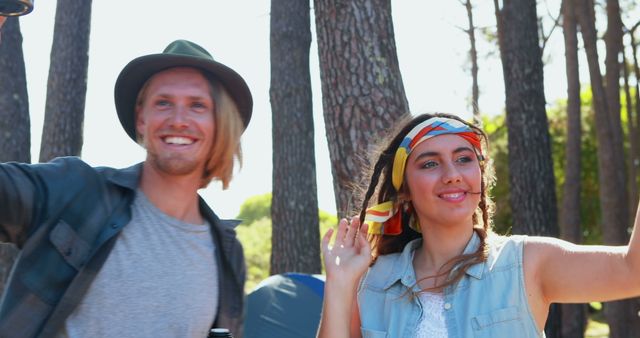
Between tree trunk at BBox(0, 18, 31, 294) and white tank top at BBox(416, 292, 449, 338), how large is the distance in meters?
5.82

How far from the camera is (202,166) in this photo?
9.98 feet

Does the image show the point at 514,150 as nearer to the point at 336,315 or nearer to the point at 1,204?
the point at 336,315

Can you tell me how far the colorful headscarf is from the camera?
3.33 meters

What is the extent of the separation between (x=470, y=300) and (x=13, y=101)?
240 inches

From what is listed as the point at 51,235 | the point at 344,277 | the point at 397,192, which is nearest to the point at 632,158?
the point at 397,192

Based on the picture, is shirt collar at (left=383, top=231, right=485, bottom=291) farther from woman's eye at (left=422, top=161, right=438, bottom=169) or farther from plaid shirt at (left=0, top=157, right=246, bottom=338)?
plaid shirt at (left=0, top=157, right=246, bottom=338)

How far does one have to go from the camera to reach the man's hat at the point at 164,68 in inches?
119

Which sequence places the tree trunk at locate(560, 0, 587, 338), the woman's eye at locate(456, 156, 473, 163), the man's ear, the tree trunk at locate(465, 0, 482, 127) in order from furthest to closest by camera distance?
1. the tree trunk at locate(465, 0, 482, 127)
2. the tree trunk at locate(560, 0, 587, 338)
3. the woman's eye at locate(456, 156, 473, 163)
4. the man's ear

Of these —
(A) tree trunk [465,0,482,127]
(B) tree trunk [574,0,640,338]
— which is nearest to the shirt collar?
(B) tree trunk [574,0,640,338]

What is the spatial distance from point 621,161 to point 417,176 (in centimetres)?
1125

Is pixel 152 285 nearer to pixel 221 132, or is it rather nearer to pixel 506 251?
pixel 221 132

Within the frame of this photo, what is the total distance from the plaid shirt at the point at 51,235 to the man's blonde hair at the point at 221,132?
368mm

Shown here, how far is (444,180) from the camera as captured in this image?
10.5 feet

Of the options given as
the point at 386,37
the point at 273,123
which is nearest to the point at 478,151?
the point at 386,37
